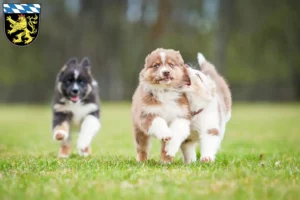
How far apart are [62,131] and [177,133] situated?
2338 mm

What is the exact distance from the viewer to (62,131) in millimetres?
7277

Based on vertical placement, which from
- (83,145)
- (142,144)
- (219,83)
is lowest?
(83,145)

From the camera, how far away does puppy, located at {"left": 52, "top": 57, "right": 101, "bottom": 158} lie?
24.7 ft

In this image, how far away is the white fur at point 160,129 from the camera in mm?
5406

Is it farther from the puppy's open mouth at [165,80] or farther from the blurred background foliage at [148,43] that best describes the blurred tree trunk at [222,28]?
the puppy's open mouth at [165,80]

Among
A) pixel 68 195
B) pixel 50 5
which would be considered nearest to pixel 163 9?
pixel 50 5

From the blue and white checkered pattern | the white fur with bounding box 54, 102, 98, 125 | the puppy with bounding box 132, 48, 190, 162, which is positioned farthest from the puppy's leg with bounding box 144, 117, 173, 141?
the white fur with bounding box 54, 102, 98, 125

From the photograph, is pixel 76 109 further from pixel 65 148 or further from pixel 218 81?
pixel 218 81

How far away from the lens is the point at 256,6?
119 feet

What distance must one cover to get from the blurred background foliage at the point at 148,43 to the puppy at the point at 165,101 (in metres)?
28.0

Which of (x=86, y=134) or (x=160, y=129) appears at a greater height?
(x=160, y=129)

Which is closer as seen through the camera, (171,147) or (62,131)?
(171,147)

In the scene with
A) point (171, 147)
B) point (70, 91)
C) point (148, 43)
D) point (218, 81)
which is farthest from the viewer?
point (148, 43)

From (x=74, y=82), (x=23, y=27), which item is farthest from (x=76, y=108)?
(x=23, y=27)
